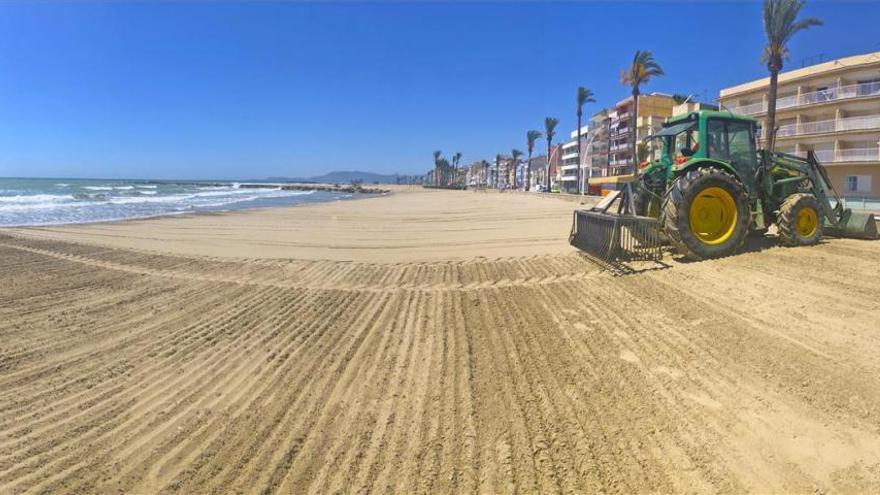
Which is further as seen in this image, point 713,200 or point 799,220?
point 799,220

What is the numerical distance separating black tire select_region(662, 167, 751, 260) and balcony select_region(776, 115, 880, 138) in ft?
96.8

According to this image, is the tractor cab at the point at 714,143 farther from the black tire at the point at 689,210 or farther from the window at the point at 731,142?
the black tire at the point at 689,210

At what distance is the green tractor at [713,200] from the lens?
8.17 m

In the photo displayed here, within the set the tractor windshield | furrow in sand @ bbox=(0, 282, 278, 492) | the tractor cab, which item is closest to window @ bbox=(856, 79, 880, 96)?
the tractor cab

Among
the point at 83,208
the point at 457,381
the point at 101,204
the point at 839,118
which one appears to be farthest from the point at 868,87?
the point at 101,204

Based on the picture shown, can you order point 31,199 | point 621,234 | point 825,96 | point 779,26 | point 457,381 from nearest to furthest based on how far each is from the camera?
point 457,381 < point 621,234 < point 779,26 < point 825,96 < point 31,199

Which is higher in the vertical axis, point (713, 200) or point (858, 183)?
point (858, 183)

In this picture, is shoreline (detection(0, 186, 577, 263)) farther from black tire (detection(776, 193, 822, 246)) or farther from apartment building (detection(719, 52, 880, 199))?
apartment building (detection(719, 52, 880, 199))

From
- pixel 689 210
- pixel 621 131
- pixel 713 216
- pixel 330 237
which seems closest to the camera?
pixel 689 210

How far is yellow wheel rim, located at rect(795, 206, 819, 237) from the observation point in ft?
29.6

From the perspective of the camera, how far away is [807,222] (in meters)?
9.10

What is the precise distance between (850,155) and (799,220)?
3455 centimetres

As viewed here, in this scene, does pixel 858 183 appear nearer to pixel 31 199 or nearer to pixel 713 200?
pixel 713 200

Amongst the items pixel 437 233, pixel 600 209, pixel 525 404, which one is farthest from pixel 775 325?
pixel 437 233
